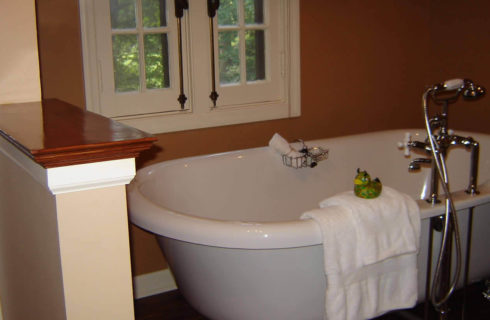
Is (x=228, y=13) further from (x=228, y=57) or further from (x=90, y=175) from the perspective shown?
(x=90, y=175)

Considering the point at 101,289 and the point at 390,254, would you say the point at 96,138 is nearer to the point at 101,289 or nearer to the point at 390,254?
the point at 101,289

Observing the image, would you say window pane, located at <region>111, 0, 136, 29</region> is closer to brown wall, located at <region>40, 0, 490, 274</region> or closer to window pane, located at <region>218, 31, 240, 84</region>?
window pane, located at <region>218, 31, 240, 84</region>

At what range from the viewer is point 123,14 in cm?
261

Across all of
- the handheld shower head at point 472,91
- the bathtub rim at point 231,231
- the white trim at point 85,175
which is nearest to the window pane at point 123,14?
the bathtub rim at point 231,231

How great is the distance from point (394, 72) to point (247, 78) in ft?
3.25

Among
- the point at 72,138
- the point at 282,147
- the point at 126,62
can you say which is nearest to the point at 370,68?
the point at 282,147

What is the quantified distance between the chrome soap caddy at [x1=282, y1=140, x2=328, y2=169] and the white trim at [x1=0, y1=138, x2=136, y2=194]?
1706 millimetres

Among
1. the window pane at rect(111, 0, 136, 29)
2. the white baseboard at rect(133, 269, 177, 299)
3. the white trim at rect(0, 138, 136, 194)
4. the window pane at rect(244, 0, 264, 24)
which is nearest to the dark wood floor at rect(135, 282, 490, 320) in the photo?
the white baseboard at rect(133, 269, 177, 299)

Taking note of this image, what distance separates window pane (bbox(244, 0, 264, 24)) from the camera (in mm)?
2940

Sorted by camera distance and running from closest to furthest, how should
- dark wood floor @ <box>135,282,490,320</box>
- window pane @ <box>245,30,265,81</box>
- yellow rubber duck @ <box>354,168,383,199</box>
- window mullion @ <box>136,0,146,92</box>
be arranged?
yellow rubber duck @ <box>354,168,383,199</box>, dark wood floor @ <box>135,282,490,320</box>, window mullion @ <box>136,0,146,92</box>, window pane @ <box>245,30,265,81</box>

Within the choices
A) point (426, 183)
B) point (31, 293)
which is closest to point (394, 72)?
point (426, 183)

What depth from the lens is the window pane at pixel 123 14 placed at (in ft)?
8.47

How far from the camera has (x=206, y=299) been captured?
2039mm

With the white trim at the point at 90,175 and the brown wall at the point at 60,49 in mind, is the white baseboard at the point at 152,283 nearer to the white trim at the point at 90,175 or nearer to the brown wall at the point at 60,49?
the brown wall at the point at 60,49
